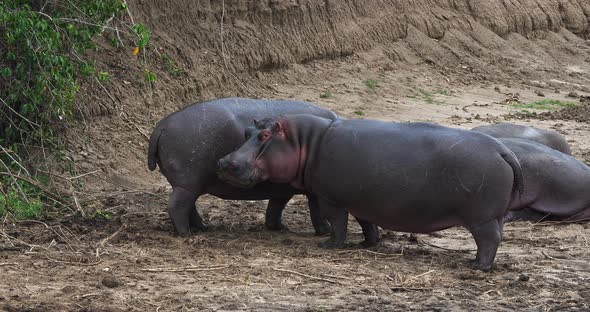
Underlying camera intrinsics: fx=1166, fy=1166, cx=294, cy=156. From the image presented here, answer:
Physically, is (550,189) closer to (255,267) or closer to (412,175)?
(412,175)

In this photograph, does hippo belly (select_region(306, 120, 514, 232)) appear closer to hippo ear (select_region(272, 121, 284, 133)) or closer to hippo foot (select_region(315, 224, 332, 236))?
hippo ear (select_region(272, 121, 284, 133))

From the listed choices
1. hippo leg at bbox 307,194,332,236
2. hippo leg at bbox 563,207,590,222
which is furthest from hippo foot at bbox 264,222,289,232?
hippo leg at bbox 563,207,590,222

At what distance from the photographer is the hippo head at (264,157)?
25.6 ft

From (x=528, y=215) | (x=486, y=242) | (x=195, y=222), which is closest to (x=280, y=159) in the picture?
(x=195, y=222)

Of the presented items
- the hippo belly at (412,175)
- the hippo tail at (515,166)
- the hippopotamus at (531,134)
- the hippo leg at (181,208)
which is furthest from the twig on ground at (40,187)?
the hippopotamus at (531,134)

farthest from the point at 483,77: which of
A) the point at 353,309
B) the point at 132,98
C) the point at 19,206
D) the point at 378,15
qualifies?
the point at 353,309

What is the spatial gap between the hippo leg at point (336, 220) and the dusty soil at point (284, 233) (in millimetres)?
173

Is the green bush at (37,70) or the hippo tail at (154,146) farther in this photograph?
the green bush at (37,70)

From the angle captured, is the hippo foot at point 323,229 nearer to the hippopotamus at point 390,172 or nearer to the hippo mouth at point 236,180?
the hippopotamus at point 390,172

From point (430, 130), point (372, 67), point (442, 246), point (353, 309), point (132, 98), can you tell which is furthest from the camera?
point (372, 67)

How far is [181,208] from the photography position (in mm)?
8227

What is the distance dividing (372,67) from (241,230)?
7.39 meters

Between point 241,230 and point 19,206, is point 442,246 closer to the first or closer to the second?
point 241,230

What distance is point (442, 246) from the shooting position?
8.19 metres
